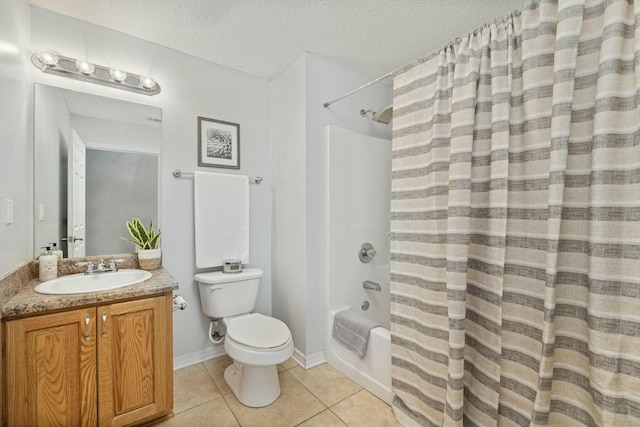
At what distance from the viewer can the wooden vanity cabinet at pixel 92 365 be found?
46.8 inches

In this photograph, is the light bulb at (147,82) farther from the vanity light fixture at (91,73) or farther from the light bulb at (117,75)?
the light bulb at (117,75)

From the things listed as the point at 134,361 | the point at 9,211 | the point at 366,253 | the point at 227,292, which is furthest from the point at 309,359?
the point at 9,211

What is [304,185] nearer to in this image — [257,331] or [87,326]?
[257,331]

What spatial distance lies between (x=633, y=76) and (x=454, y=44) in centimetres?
71

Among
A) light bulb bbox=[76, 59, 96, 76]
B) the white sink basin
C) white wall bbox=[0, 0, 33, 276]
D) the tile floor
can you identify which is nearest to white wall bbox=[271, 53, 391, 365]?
the tile floor

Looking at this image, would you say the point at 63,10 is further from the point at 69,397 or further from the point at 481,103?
the point at 481,103

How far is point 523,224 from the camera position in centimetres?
119

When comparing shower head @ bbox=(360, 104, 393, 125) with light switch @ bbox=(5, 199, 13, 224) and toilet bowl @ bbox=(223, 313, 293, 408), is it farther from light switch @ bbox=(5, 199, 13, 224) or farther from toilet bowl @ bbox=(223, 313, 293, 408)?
light switch @ bbox=(5, 199, 13, 224)

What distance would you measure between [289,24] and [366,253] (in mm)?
1739

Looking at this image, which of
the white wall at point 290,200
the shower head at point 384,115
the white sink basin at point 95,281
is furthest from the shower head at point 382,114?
the white sink basin at point 95,281

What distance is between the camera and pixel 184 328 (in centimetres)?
211

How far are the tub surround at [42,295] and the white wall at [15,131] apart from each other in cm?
7

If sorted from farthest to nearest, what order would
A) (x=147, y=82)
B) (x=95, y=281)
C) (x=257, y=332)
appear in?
(x=147, y=82) < (x=257, y=332) < (x=95, y=281)

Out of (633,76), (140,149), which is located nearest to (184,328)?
(140,149)
